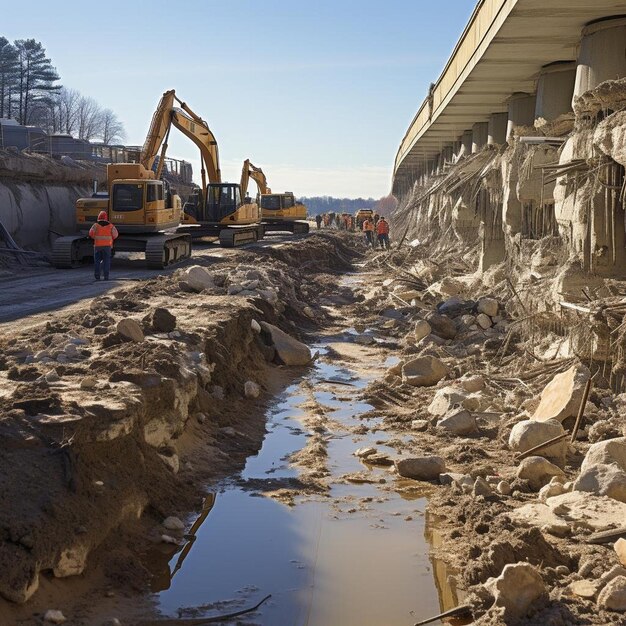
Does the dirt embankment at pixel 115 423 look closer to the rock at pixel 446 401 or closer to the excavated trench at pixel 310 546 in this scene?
the excavated trench at pixel 310 546

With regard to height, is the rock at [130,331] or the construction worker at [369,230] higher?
the construction worker at [369,230]

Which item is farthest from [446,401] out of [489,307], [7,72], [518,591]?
[7,72]

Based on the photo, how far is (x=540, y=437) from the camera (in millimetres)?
8719

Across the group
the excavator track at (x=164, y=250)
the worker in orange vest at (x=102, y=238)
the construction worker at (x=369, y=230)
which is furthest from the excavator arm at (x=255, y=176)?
the worker in orange vest at (x=102, y=238)

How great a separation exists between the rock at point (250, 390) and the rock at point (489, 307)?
204 inches

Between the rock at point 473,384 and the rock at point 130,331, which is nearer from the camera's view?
the rock at point 130,331

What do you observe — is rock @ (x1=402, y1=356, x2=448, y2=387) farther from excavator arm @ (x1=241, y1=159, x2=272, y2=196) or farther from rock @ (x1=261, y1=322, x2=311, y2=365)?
excavator arm @ (x1=241, y1=159, x2=272, y2=196)

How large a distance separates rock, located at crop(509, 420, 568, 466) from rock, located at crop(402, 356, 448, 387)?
355cm

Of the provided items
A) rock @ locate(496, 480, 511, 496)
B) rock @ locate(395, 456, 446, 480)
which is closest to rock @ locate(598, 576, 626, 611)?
rock @ locate(496, 480, 511, 496)

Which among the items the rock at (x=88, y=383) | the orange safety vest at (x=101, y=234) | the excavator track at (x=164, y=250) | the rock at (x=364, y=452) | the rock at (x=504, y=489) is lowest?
the rock at (x=364, y=452)

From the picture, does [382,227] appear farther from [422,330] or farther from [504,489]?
[504,489]

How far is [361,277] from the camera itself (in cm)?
3122

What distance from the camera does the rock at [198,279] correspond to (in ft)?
55.9

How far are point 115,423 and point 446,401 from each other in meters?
4.67
